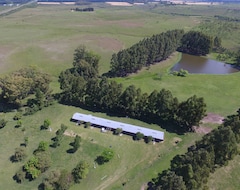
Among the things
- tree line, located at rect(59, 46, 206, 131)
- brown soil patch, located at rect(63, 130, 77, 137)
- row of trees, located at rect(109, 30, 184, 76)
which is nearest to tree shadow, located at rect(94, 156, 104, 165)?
brown soil patch, located at rect(63, 130, 77, 137)

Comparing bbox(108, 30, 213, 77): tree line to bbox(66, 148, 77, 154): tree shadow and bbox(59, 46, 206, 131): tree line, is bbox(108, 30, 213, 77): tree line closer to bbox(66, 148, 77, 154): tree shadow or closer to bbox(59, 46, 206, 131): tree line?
bbox(59, 46, 206, 131): tree line

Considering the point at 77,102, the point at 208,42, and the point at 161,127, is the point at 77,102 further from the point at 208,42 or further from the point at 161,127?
the point at 208,42

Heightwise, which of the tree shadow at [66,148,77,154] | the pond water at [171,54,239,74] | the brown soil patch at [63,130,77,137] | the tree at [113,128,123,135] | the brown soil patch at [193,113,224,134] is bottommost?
the pond water at [171,54,239,74]

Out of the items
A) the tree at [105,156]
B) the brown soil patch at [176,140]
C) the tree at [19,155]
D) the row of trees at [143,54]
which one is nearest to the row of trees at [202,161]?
the brown soil patch at [176,140]

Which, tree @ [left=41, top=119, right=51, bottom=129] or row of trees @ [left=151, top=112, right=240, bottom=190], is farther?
tree @ [left=41, top=119, right=51, bottom=129]

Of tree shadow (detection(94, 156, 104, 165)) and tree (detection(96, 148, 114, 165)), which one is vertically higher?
tree (detection(96, 148, 114, 165))

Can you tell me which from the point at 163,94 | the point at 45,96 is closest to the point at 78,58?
the point at 45,96

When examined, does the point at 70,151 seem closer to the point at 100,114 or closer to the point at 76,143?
the point at 76,143
